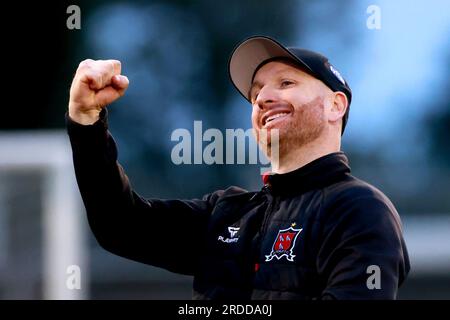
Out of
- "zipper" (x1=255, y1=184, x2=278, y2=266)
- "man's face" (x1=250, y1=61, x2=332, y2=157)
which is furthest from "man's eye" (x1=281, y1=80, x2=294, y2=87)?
"zipper" (x1=255, y1=184, x2=278, y2=266)

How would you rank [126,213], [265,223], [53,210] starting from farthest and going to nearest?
[53,210], [126,213], [265,223]

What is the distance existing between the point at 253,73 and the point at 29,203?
2444 mm

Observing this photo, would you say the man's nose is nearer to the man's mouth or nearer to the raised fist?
the man's mouth

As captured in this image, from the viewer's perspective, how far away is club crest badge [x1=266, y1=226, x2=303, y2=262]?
2088 millimetres

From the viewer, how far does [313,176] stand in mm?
2195

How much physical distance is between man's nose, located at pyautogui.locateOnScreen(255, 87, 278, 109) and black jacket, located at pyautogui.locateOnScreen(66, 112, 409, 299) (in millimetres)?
178

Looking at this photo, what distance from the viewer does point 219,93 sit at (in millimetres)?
7863

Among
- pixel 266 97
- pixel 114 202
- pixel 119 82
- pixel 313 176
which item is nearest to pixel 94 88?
pixel 119 82

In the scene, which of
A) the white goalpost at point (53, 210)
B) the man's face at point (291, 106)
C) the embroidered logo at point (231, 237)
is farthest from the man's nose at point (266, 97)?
the white goalpost at point (53, 210)

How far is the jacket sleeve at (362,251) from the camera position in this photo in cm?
196

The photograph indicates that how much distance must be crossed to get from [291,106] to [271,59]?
0.16 meters

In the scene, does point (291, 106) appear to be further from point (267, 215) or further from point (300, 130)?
point (267, 215)

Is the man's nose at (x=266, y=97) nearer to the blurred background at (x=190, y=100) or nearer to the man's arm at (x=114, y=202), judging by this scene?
the man's arm at (x=114, y=202)
